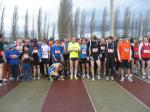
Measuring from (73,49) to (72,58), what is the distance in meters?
0.48

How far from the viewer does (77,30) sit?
48.6m

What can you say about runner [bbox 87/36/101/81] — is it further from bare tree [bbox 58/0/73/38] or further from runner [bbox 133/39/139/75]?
bare tree [bbox 58/0/73/38]

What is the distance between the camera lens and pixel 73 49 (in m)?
16.2

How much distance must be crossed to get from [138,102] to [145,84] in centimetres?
409

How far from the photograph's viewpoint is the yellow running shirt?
1619cm

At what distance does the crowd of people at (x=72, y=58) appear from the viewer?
15.8 m

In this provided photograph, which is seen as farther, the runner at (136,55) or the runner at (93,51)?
the runner at (136,55)

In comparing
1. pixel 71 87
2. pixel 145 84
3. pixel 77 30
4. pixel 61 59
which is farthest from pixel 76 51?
pixel 77 30

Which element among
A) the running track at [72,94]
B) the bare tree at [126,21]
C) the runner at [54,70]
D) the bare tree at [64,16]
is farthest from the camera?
the bare tree at [126,21]

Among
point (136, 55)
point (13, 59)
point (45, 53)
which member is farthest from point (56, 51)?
point (136, 55)

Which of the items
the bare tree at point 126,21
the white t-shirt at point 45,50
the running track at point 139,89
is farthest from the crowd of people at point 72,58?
the bare tree at point 126,21

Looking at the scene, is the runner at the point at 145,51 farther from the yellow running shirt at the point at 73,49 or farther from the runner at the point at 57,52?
the runner at the point at 57,52

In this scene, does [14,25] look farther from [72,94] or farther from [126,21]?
[72,94]

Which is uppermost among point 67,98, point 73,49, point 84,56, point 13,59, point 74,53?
point 73,49
